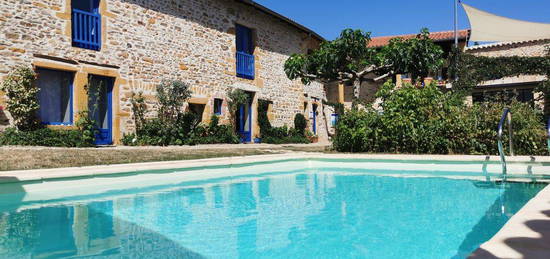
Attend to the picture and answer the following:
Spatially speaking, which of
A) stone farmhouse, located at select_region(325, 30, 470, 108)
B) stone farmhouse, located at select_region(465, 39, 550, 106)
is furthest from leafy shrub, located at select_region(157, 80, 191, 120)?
stone farmhouse, located at select_region(465, 39, 550, 106)

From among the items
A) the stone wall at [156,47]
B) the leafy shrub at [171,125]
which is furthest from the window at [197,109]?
the leafy shrub at [171,125]

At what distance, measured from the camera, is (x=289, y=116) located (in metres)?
17.4

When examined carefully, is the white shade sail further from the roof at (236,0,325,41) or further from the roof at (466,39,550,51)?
the roof at (236,0,325,41)

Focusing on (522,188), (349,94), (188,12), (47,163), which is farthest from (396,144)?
(349,94)

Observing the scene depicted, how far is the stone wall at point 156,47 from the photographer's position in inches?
348

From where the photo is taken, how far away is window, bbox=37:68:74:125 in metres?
9.14

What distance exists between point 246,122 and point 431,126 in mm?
8744

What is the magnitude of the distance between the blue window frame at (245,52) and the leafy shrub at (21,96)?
25.0ft

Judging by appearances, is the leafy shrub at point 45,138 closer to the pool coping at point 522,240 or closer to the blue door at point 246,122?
the blue door at point 246,122

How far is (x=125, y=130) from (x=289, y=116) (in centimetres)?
838

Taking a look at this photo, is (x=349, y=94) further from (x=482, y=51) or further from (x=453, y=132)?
(x=453, y=132)

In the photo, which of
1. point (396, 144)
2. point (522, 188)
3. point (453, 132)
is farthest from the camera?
point (396, 144)

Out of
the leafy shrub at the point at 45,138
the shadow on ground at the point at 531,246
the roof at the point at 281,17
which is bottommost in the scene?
the shadow on ground at the point at 531,246

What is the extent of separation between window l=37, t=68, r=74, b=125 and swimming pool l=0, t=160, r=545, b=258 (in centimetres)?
504
